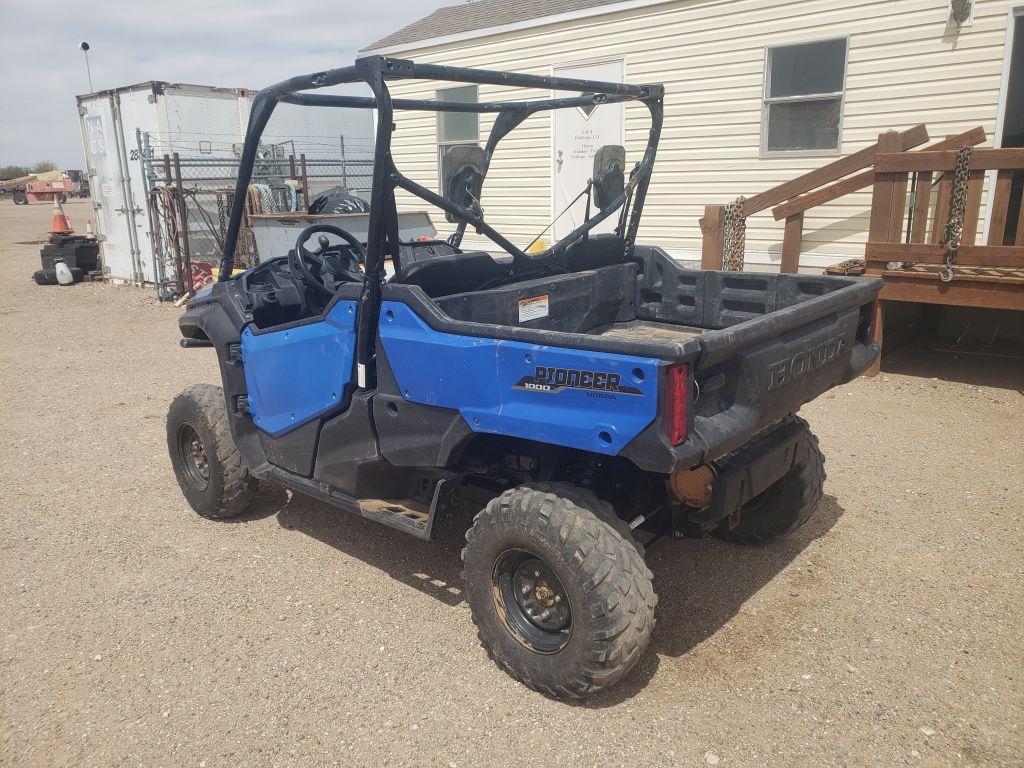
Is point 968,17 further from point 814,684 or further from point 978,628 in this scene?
point 814,684

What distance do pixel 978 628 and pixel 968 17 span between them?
6.21 meters

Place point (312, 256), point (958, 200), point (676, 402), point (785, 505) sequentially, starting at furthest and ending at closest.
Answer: point (958, 200) → point (312, 256) → point (785, 505) → point (676, 402)

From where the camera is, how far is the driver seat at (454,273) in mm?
3358

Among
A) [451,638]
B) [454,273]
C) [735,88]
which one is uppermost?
[735,88]

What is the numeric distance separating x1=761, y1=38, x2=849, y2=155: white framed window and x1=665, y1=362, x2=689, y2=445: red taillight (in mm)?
6824

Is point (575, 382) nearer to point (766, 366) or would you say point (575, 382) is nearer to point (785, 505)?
point (766, 366)

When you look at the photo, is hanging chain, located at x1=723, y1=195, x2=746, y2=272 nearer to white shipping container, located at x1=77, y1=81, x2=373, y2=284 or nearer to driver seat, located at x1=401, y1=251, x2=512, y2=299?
driver seat, located at x1=401, y1=251, x2=512, y2=299

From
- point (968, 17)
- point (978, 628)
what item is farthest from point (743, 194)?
point (978, 628)

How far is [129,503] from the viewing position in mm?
4770

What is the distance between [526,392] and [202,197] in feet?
39.2

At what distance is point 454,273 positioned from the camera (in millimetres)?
3475

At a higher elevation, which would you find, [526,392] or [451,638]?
[526,392]

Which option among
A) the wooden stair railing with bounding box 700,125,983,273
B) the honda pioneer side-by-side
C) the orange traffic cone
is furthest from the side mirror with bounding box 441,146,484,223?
the orange traffic cone

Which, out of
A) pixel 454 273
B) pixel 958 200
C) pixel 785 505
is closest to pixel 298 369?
pixel 454 273
